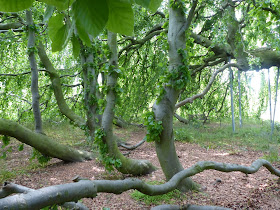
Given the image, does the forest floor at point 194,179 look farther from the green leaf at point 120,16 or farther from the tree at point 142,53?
the green leaf at point 120,16

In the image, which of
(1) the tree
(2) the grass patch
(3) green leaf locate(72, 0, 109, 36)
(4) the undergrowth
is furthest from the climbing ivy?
(4) the undergrowth

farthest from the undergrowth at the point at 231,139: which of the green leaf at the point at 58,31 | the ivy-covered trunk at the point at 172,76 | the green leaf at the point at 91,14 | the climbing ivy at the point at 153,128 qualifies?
the green leaf at the point at 91,14

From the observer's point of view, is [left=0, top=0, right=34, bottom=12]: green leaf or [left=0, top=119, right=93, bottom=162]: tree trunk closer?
[left=0, top=0, right=34, bottom=12]: green leaf

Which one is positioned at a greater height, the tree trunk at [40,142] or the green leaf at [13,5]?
the green leaf at [13,5]

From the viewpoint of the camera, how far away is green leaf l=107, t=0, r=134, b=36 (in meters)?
0.49

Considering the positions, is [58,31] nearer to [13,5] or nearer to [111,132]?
[13,5]

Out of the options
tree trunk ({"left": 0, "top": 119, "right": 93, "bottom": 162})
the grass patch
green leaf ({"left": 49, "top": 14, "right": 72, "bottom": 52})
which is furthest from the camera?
tree trunk ({"left": 0, "top": 119, "right": 93, "bottom": 162})

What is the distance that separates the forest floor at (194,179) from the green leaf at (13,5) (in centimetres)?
282

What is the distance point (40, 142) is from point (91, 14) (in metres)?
4.31

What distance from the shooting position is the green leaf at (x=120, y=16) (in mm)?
490

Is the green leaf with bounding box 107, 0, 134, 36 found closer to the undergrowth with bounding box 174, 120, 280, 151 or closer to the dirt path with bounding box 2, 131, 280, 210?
the dirt path with bounding box 2, 131, 280, 210

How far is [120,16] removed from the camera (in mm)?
509

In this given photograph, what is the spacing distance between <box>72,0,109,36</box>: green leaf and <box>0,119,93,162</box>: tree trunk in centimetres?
394

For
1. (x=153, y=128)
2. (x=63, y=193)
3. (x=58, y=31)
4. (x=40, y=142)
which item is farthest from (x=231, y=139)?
(x=58, y=31)
